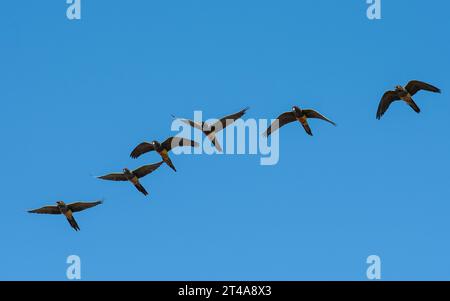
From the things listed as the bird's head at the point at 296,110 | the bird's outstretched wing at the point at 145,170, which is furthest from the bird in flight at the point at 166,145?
the bird's head at the point at 296,110

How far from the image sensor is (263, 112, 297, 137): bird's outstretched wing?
36531 mm

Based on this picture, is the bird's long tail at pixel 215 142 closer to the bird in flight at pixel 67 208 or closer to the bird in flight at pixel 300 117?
the bird in flight at pixel 300 117

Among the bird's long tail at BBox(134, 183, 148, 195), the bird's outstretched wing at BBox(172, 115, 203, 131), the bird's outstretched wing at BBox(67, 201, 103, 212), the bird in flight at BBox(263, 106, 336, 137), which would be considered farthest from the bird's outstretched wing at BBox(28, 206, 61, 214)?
the bird in flight at BBox(263, 106, 336, 137)

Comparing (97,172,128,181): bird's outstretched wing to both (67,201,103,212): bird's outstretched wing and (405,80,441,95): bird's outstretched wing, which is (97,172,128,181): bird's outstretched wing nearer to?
(67,201,103,212): bird's outstretched wing

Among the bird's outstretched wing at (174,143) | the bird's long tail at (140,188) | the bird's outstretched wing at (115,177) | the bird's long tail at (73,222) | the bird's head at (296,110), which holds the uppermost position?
the bird's head at (296,110)

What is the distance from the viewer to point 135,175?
3738 cm

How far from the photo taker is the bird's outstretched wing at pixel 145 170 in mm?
37291

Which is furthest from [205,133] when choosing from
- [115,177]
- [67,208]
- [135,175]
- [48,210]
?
[48,210]

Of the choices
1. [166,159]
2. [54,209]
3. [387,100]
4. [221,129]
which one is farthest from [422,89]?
[54,209]

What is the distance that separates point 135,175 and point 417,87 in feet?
36.0
